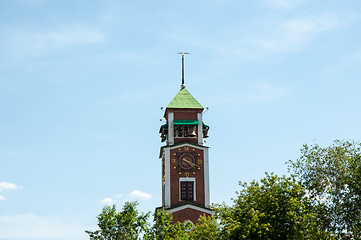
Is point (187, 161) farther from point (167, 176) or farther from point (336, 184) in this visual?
point (336, 184)

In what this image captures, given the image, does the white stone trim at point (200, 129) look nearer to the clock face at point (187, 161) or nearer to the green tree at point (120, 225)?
the clock face at point (187, 161)

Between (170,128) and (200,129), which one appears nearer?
→ (170,128)

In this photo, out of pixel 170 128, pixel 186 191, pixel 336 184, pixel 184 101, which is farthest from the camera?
pixel 184 101

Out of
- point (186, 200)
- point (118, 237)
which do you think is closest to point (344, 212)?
point (118, 237)

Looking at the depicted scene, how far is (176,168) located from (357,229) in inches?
1116

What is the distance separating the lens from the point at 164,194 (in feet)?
215

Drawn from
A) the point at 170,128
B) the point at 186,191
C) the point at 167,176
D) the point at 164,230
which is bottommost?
the point at 164,230

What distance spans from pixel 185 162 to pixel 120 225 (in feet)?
70.3

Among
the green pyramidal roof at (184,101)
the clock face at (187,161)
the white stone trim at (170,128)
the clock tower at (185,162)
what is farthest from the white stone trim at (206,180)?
the green pyramidal roof at (184,101)

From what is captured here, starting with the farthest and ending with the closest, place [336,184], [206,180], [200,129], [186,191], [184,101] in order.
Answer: [184,101], [200,129], [206,180], [186,191], [336,184]

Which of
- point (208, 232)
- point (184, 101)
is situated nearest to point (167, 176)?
point (184, 101)

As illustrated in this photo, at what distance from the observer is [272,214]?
44.3m

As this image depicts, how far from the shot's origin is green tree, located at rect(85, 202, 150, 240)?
148 ft

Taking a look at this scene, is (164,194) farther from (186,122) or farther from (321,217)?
(321,217)
